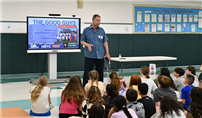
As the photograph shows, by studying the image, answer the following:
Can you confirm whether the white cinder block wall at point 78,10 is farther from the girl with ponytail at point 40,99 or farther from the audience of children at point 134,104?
the audience of children at point 134,104

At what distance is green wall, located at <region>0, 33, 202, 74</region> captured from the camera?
881cm

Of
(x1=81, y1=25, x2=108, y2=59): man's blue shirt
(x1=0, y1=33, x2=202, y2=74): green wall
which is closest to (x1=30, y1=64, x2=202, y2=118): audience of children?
(x1=81, y1=25, x2=108, y2=59): man's blue shirt

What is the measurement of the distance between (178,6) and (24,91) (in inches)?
289

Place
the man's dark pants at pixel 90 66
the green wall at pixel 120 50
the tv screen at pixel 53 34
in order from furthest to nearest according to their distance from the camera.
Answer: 1. the green wall at pixel 120 50
2. the tv screen at pixel 53 34
3. the man's dark pants at pixel 90 66

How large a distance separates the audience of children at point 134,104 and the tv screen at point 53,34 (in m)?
4.98

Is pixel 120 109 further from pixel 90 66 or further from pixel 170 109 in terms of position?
pixel 90 66

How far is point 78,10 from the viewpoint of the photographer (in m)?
9.50

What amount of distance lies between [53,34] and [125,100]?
545 cm

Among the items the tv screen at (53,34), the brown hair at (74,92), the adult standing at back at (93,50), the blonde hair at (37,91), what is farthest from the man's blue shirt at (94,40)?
the tv screen at (53,34)

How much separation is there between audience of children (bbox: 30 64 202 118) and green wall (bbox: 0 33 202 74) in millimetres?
4776

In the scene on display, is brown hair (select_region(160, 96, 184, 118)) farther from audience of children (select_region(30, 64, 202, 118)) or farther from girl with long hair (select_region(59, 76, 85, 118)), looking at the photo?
girl with long hair (select_region(59, 76, 85, 118))

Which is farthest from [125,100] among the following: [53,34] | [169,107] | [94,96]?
[53,34]

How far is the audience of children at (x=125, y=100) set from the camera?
278 cm

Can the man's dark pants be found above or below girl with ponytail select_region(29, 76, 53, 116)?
above
